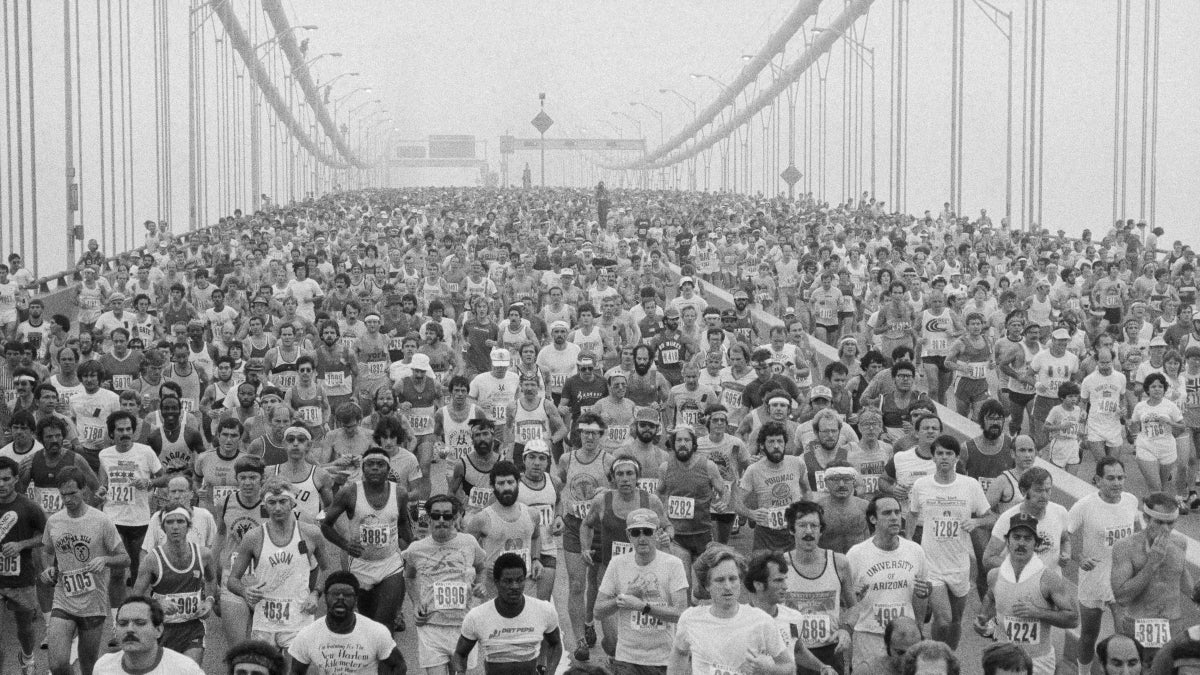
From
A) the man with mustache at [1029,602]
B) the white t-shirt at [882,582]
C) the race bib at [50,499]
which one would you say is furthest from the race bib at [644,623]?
the race bib at [50,499]

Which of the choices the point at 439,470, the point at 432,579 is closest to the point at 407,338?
the point at 439,470

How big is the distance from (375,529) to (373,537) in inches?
1.9

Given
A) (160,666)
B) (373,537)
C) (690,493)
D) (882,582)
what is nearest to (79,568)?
(373,537)

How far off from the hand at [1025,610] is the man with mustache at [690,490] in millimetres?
2862

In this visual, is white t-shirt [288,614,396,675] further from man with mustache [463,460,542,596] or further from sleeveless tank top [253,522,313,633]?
man with mustache [463,460,542,596]

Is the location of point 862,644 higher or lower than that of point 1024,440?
lower

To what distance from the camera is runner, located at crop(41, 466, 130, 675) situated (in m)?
10.9

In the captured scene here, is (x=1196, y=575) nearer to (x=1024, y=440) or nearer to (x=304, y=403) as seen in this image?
(x=1024, y=440)

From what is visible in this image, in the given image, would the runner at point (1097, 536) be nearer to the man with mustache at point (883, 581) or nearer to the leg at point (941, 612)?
the leg at point (941, 612)

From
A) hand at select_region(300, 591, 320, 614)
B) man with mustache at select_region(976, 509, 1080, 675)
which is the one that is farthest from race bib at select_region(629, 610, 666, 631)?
hand at select_region(300, 591, 320, 614)

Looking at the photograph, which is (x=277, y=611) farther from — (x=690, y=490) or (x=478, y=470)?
(x=690, y=490)

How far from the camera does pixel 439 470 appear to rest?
1862cm

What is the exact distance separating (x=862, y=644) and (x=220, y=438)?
4.90 m

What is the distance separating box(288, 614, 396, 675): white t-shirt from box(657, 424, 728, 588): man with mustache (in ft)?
11.8
